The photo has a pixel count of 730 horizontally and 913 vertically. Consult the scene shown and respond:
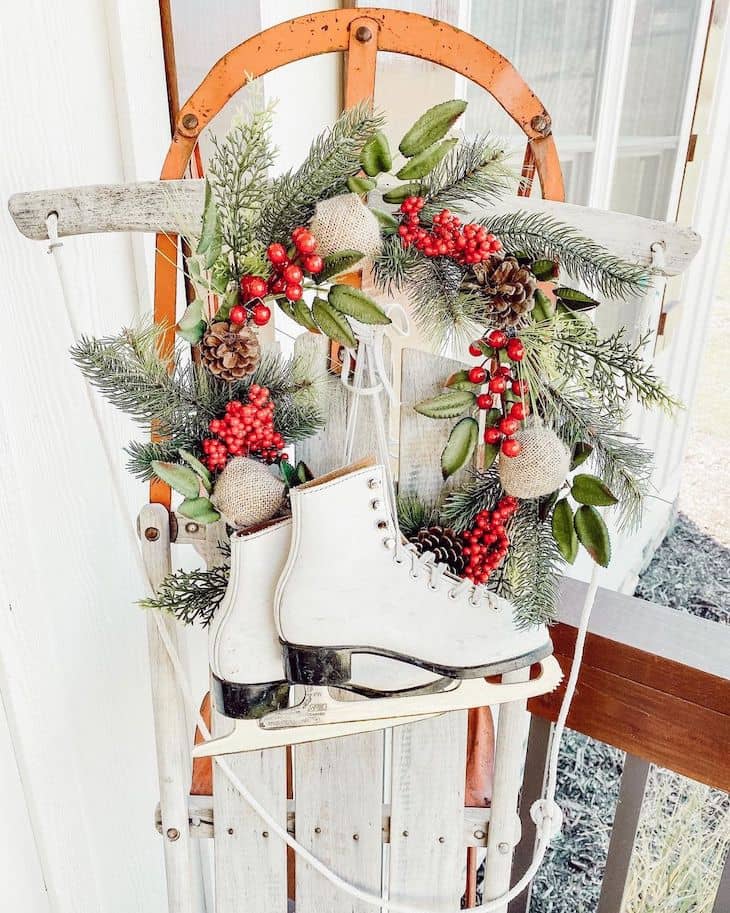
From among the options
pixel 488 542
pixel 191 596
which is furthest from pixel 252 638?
pixel 488 542

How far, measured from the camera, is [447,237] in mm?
511

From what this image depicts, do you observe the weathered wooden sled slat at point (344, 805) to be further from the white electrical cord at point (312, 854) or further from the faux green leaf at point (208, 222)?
the faux green leaf at point (208, 222)

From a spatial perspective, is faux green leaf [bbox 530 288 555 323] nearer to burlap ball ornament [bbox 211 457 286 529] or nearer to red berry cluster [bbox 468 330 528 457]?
red berry cluster [bbox 468 330 528 457]

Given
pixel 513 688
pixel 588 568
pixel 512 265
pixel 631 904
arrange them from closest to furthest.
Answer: pixel 512 265 < pixel 513 688 < pixel 631 904 < pixel 588 568

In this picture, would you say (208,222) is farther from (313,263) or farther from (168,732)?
(168,732)

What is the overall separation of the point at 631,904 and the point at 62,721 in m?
1.11

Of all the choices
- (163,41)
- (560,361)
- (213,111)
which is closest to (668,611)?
(560,361)

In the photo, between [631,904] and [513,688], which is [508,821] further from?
[631,904]

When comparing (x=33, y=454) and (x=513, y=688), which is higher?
(x=33, y=454)

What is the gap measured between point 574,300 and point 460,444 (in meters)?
0.14

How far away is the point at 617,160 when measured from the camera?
6.16 feet

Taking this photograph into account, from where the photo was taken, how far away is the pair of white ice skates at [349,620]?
53cm

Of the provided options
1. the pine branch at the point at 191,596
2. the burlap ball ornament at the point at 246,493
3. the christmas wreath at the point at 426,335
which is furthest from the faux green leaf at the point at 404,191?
the pine branch at the point at 191,596

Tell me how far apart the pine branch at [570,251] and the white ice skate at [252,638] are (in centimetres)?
28
